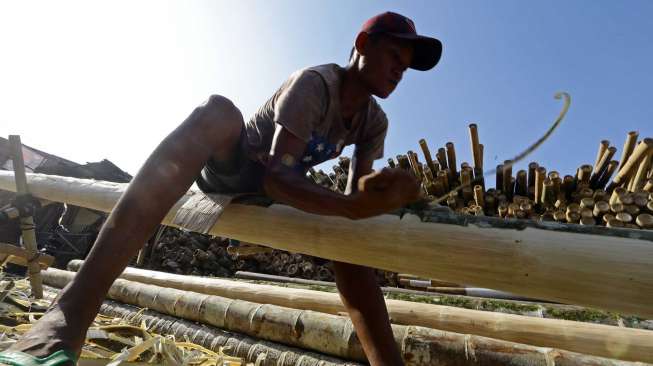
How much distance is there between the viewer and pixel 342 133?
5.74 feet

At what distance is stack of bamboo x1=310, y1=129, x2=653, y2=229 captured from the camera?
12.5ft

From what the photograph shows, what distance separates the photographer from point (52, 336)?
3.27 feet

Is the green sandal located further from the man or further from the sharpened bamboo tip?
the sharpened bamboo tip

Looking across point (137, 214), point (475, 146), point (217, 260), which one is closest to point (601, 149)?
point (475, 146)

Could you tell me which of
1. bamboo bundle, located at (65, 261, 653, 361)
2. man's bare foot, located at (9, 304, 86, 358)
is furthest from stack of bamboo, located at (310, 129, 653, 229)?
man's bare foot, located at (9, 304, 86, 358)

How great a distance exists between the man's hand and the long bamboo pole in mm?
192

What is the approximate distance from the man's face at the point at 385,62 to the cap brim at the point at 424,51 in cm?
3

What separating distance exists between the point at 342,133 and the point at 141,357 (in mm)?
1494

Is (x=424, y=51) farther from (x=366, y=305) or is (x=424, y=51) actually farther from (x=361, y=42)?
(x=366, y=305)

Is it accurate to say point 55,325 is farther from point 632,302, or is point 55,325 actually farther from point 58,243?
point 58,243

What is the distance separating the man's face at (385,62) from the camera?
4.73 ft

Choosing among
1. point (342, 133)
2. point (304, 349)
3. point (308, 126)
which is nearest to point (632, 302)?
point (308, 126)

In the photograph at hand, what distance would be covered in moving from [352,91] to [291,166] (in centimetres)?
49

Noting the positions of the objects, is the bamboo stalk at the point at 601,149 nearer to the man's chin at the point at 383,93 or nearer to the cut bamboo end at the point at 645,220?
the cut bamboo end at the point at 645,220
